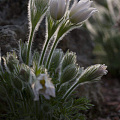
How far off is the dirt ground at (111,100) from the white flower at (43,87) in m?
1.08

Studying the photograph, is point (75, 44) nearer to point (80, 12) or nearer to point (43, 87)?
point (80, 12)

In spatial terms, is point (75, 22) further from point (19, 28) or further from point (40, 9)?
point (19, 28)

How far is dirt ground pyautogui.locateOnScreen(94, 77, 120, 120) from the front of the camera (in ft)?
6.43

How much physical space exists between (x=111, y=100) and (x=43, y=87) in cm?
164

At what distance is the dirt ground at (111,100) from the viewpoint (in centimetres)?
196

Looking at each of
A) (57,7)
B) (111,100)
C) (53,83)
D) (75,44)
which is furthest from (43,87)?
(111,100)

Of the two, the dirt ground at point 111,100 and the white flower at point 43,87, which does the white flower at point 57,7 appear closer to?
the white flower at point 43,87

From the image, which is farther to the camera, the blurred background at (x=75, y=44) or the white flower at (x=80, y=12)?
Answer: the blurred background at (x=75, y=44)

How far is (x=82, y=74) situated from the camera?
129 cm

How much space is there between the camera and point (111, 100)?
2.44 meters

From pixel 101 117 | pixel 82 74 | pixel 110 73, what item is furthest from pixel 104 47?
pixel 82 74

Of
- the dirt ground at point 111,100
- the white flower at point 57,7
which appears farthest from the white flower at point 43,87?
the dirt ground at point 111,100

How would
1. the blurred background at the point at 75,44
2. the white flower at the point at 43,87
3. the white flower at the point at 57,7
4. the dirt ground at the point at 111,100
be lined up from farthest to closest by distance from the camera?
the dirt ground at the point at 111,100
the blurred background at the point at 75,44
the white flower at the point at 57,7
the white flower at the point at 43,87

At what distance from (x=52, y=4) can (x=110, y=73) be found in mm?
2898
